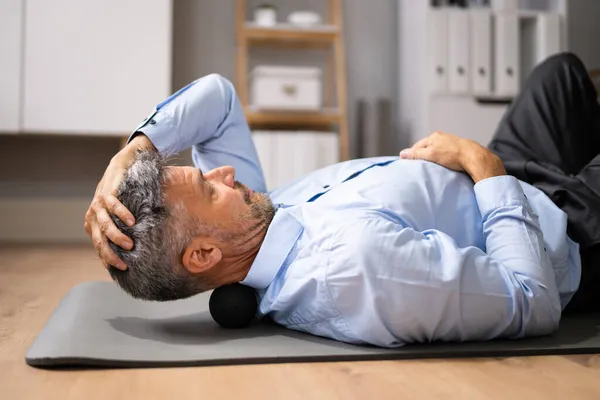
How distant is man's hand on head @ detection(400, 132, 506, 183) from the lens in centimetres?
124

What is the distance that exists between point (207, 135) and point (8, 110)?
1899 millimetres

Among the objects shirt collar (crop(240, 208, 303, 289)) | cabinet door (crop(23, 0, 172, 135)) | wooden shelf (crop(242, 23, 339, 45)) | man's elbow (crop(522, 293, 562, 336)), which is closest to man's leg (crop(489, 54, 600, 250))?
man's elbow (crop(522, 293, 562, 336))

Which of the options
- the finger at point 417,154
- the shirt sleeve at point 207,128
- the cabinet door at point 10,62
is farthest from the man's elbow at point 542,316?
the cabinet door at point 10,62

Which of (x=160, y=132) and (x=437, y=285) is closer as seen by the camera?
(x=437, y=285)

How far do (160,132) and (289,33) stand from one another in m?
2.13

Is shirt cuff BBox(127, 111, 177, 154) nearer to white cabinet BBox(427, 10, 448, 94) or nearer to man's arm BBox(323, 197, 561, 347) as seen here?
man's arm BBox(323, 197, 561, 347)

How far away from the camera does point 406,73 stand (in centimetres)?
377

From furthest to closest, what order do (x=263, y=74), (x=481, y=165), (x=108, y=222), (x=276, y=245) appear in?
(x=263, y=74), (x=481, y=165), (x=276, y=245), (x=108, y=222)

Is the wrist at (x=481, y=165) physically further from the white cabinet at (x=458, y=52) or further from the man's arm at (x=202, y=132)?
the white cabinet at (x=458, y=52)

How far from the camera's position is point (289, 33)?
11.4 ft

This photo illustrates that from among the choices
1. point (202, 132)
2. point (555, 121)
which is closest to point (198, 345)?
point (202, 132)

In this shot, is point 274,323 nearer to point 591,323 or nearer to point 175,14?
point 591,323

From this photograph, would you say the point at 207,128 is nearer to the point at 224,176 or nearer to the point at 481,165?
the point at 224,176

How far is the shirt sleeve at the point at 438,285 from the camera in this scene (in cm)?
98
